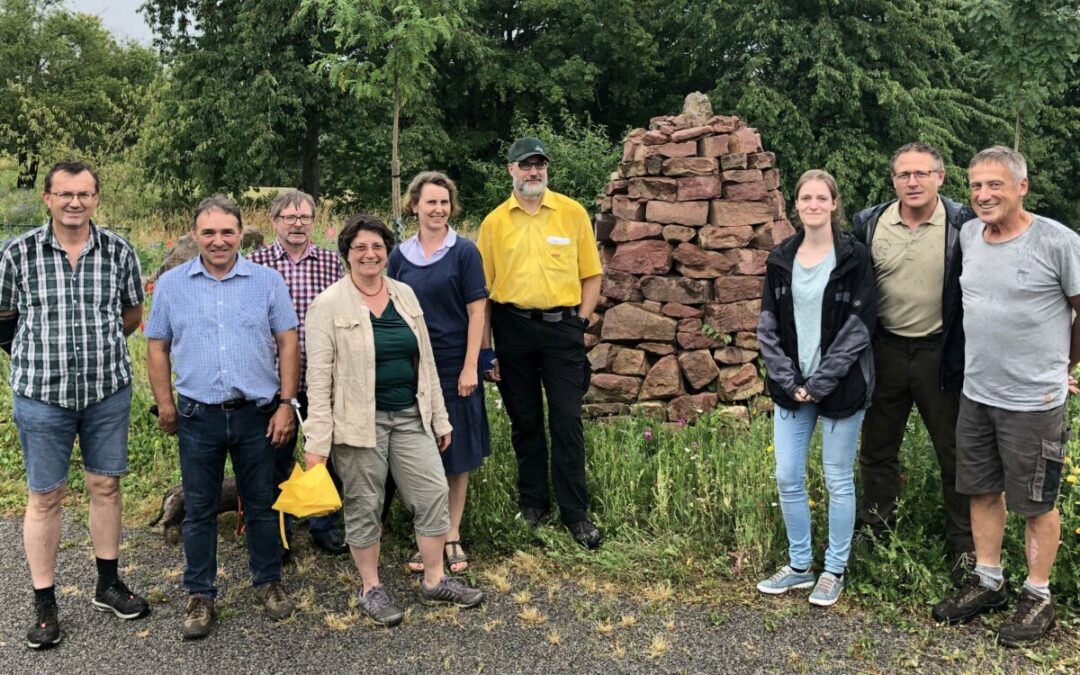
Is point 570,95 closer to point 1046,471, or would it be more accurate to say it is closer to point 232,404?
point 232,404

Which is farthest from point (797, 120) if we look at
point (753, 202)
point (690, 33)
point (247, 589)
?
point (247, 589)

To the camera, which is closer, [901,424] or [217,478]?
[217,478]

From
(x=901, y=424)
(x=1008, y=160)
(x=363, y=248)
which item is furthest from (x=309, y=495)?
(x=1008, y=160)

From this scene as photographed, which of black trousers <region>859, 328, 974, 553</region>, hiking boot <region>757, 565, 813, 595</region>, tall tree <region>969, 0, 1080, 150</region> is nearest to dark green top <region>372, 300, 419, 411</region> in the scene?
hiking boot <region>757, 565, 813, 595</region>

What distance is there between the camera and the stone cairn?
19.5 feet

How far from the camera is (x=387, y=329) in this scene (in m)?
3.63

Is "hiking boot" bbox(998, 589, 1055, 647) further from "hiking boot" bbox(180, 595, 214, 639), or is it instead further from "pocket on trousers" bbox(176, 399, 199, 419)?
"pocket on trousers" bbox(176, 399, 199, 419)

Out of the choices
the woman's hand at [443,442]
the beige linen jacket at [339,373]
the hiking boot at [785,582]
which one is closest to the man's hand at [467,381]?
the woman's hand at [443,442]

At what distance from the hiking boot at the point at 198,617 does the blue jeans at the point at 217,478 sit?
1.4 inches

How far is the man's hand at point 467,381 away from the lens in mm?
4070

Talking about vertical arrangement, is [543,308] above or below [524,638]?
above

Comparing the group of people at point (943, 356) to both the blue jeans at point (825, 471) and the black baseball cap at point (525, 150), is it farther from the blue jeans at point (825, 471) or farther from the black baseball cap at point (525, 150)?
the black baseball cap at point (525, 150)

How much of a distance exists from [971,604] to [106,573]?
386 cm

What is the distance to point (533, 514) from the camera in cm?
463
